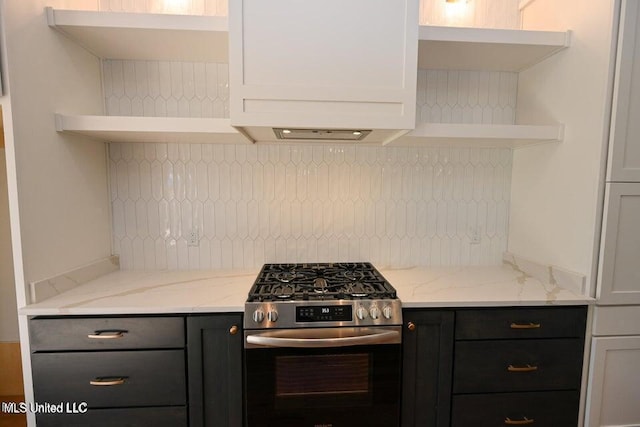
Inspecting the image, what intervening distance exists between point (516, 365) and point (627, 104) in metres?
1.23

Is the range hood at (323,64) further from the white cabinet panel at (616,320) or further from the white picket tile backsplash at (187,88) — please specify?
the white cabinet panel at (616,320)

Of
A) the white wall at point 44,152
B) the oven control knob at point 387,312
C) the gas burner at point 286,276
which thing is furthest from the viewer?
the gas burner at point 286,276

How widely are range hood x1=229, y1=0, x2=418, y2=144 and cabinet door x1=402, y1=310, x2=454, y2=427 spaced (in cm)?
87

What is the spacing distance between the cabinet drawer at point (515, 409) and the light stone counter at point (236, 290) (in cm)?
44

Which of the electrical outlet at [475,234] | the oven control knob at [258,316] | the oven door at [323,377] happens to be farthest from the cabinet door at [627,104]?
the oven control knob at [258,316]

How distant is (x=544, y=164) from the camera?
1688 millimetres

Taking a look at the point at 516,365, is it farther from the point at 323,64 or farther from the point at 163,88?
the point at 163,88

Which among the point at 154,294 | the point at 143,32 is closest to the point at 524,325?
the point at 154,294

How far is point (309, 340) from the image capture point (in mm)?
1282

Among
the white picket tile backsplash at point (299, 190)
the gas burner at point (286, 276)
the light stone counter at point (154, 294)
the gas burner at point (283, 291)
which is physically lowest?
the light stone counter at point (154, 294)

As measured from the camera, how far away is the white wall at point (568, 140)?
54.1 inches

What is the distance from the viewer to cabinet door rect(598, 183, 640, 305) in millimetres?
1373

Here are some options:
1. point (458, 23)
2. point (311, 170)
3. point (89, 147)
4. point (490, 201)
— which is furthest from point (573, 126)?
point (89, 147)

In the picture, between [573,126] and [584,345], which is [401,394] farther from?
[573,126]
